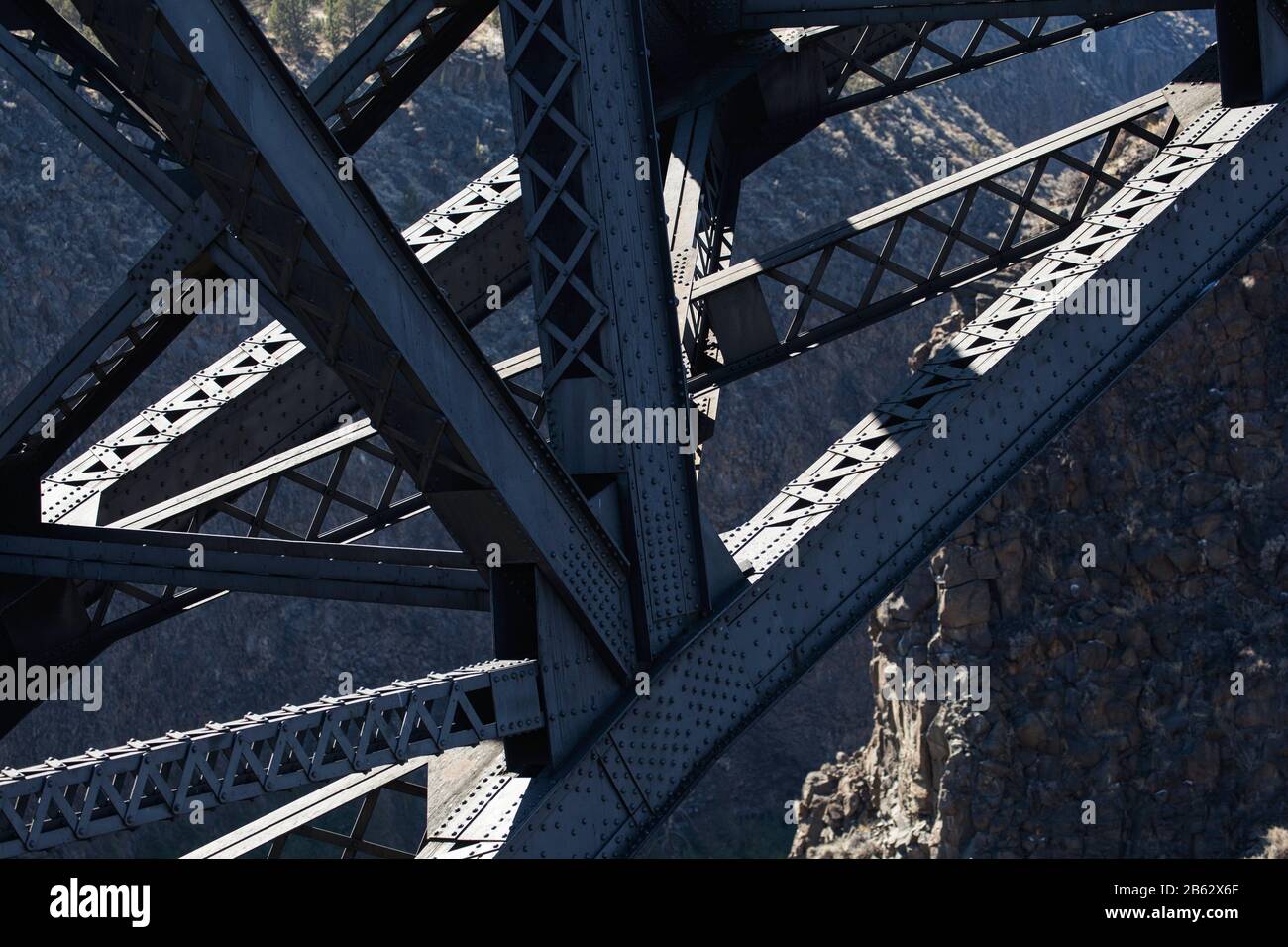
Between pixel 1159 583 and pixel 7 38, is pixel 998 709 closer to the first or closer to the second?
pixel 1159 583

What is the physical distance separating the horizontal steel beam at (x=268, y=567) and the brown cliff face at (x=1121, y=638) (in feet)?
94.0

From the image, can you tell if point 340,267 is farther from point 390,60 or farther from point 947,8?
point 947,8

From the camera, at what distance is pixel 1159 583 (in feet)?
126

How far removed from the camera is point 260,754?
6934mm

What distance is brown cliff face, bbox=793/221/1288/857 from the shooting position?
36.4 meters

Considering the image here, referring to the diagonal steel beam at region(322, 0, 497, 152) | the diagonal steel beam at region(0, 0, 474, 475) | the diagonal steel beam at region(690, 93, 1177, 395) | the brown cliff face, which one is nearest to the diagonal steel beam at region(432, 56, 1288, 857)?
the diagonal steel beam at region(690, 93, 1177, 395)

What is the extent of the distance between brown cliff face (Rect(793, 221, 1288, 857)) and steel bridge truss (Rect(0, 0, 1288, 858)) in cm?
2630

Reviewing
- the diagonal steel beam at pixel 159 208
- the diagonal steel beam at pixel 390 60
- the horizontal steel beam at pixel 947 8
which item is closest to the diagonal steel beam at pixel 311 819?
the diagonal steel beam at pixel 159 208

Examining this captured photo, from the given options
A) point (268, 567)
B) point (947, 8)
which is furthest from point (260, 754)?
point (947, 8)

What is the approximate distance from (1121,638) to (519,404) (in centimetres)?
3113

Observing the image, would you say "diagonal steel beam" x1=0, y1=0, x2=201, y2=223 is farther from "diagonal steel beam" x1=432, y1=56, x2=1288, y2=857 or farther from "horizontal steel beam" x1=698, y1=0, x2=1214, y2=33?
"horizontal steel beam" x1=698, y1=0, x2=1214, y2=33

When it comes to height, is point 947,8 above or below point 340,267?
above

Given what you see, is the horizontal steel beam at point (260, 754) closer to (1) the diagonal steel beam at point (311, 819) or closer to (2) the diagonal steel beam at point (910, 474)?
(2) the diagonal steel beam at point (910, 474)

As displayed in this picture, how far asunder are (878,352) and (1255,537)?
20354 mm
